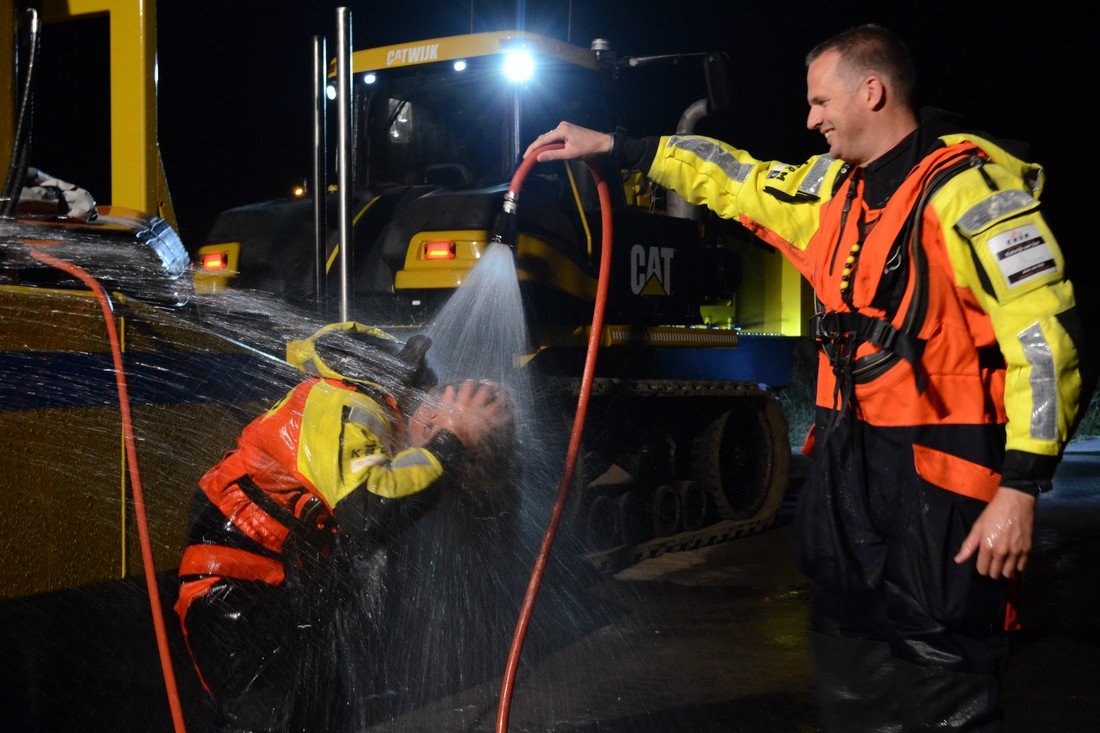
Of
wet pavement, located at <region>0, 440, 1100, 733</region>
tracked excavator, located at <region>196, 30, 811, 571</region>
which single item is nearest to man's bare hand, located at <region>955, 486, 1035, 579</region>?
wet pavement, located at <region>0, 440, 1100, 733</region>

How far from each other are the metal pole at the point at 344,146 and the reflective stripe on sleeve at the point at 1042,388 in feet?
11.1

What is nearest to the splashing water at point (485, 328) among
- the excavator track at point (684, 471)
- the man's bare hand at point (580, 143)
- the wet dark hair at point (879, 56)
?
the excavator track at point (684, 471)

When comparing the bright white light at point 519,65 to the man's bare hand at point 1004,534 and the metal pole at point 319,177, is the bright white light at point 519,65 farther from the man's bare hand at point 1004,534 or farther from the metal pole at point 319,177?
the man's bare hand at point 1004,534

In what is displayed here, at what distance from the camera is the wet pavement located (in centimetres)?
425

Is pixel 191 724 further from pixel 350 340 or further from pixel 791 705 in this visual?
pixel 791 705

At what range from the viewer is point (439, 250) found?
21.2 feet

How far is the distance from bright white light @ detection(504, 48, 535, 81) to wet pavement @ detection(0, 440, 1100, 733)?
2.98 metres

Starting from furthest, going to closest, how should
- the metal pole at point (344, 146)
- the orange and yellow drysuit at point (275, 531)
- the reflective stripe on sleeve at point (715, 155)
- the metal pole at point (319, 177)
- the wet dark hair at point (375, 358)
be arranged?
Answer: the metal pole at point (319, 177)
the metal pole at point (344, 146)
the wet dark hair at point (375, 358)
the orange and yellow drysuit at point (275, 531)
the reflective stripe on sleeve at point (715, 155)

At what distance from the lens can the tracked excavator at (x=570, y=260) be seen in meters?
6.75

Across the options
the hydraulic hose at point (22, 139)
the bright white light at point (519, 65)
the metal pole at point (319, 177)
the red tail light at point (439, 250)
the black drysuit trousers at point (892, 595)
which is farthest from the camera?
the bright white light at point (519, 65)

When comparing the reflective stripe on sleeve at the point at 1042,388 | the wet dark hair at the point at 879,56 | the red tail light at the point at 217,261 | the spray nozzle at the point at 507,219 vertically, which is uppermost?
the wet dark hair at the point at 879,56

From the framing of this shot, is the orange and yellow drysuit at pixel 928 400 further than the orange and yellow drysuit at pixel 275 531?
No

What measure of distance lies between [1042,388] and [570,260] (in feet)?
15.1

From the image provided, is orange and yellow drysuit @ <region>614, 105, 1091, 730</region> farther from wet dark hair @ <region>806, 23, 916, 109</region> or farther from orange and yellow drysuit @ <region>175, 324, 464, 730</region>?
orange and yellow drysuit @ <region>175, 324, 464, 730</region>
